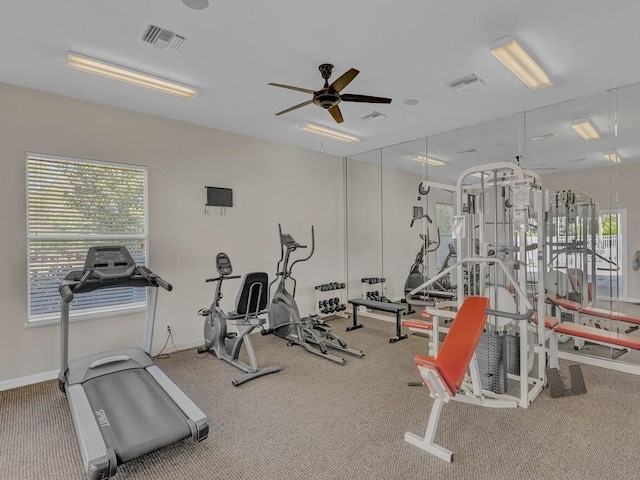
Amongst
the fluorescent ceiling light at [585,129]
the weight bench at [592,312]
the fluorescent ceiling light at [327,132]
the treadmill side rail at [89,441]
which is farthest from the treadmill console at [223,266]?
the fluorescent ceiling light at [585,129]

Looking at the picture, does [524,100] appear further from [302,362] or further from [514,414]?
[302,362]

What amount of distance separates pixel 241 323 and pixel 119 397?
1323 mm

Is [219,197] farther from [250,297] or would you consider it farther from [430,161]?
[430,161]

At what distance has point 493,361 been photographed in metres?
3.07

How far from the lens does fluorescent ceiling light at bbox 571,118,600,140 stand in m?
4.12

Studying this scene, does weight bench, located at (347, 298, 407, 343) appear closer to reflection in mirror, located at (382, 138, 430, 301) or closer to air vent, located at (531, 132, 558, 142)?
reflection in mirror, located at (382, 138, 430, 301)

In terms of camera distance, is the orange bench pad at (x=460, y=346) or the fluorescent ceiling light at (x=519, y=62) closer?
the orange bench pad at (x=460, y=346)

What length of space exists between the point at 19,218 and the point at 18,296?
80 cm

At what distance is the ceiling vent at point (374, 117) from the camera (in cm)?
441

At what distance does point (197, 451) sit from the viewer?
239cm

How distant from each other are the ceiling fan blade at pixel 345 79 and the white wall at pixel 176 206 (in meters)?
2.65

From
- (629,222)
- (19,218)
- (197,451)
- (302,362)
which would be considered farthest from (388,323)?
(19,218)

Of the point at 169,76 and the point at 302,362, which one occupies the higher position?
the point at 169,76

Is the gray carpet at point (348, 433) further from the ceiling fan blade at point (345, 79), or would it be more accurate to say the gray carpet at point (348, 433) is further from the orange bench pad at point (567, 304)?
the ceiling fan blade at point (345, 79)
